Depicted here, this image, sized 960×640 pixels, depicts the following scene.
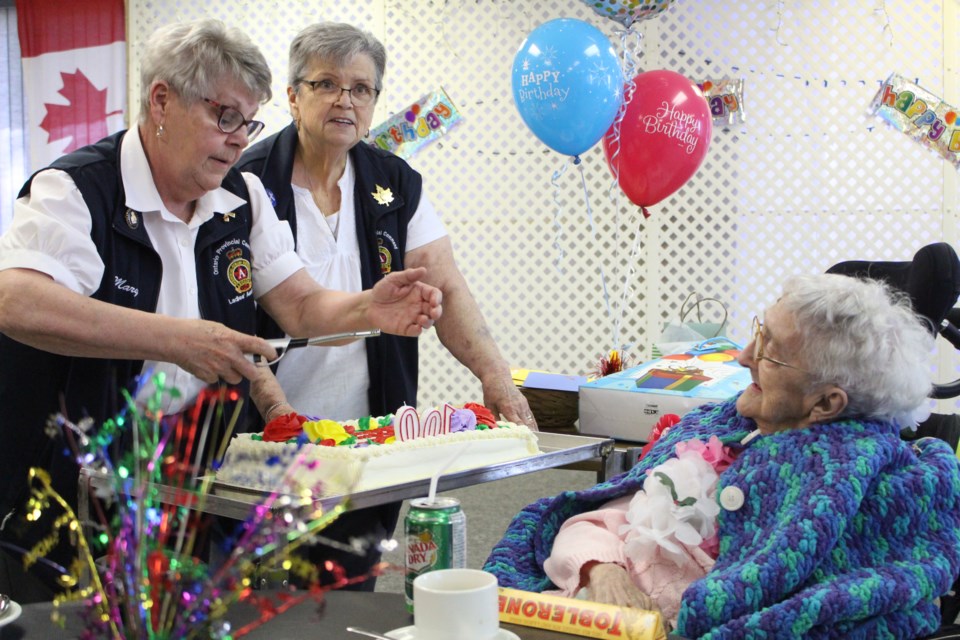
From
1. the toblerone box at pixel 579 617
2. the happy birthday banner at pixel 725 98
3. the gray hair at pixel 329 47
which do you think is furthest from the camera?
the happy birthday banner at pixel 725 98

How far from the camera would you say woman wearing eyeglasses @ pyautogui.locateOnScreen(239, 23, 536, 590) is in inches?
97.5

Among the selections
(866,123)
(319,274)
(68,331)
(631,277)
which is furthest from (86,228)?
(866,123)

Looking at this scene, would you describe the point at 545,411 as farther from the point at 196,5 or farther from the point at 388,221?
the point at 196,5

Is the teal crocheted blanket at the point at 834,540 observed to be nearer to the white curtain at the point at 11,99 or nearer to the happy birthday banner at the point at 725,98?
the happy birthday banner at the point at 725,98

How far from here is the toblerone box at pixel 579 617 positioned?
1.15 meters

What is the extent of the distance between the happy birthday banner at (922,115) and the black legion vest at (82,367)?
199 inches

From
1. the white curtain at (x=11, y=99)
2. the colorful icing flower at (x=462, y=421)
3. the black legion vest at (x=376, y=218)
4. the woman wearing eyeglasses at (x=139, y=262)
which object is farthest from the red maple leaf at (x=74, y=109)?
the colorful icing flower at (x=462, y=421)

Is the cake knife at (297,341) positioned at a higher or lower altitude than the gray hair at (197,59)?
lower

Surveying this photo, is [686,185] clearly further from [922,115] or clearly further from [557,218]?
[922,115]

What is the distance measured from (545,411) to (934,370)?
3.74 metres

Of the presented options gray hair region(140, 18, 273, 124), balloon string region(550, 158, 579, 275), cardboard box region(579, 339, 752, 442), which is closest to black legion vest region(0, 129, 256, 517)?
gray hair region(140, 18, 273, 124)

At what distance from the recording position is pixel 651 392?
2.90 meters

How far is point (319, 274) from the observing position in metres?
2.52

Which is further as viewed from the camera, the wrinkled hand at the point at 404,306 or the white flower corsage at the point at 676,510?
the wrinkled hand at the point at 404,306
